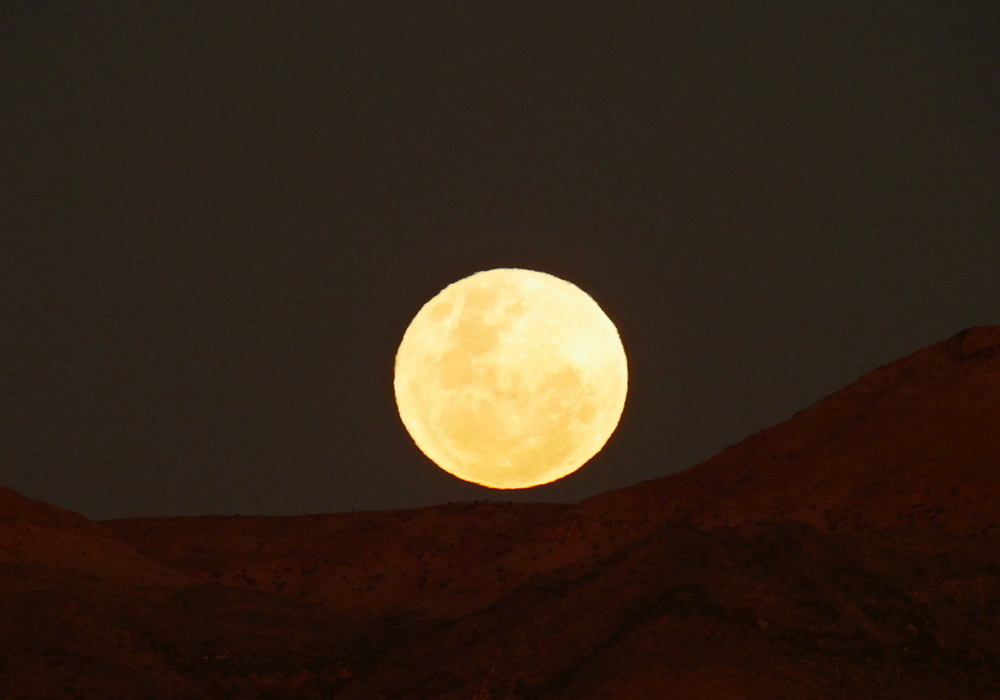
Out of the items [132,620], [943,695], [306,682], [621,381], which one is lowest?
[943,695]

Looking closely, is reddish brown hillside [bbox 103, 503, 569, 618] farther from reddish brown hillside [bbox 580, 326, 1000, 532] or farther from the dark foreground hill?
reddish brown hillside [bbox 580, 326, 1000, 532]

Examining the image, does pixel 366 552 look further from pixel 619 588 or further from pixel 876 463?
pixel 876 463

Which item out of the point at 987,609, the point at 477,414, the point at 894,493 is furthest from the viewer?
the point at 477,414

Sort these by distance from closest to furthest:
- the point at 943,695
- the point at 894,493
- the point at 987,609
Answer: the point at 943,695 → the point at 987,609 → the point at 894,493

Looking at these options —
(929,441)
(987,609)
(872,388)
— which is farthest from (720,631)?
(872,388)

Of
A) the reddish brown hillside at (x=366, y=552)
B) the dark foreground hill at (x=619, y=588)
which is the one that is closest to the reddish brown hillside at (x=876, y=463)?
the dark foreground hill at (x=619, y=588)

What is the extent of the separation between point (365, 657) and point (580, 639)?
6.32 metres

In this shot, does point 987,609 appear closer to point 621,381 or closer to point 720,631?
point 720,631

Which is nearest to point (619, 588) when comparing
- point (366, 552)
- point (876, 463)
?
point (876, 463)

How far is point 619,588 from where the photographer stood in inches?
1137

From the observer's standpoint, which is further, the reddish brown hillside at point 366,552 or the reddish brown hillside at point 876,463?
the reddish brown hillside at point 366,552

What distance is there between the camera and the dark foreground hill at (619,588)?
25203 mm

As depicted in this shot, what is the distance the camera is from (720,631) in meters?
25.3

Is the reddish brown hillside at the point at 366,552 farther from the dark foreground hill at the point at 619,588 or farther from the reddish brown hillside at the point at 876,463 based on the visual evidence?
the reddish brown hillside at the point at 876,463
